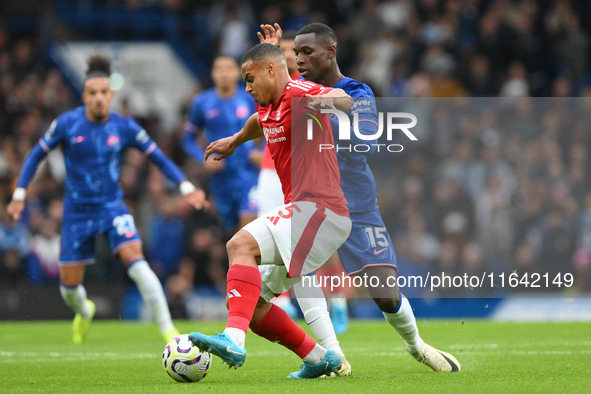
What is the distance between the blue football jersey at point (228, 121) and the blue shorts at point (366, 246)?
5105 millimetres

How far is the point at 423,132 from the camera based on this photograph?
13.2 m

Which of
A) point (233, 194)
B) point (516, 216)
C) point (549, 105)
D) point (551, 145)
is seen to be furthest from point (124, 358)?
point (549, 105)

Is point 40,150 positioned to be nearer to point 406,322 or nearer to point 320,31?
point 320,31

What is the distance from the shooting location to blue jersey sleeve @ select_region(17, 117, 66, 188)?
9.23 m

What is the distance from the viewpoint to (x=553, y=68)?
1714 centimetres

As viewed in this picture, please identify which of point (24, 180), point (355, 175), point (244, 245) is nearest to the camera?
point (244, 245)

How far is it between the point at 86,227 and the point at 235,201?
2.59 metres

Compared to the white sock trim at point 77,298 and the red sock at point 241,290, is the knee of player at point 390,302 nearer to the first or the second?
the red sock at point 241,290

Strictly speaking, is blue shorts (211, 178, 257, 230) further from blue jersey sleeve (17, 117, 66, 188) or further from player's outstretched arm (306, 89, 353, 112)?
player's outstretched arm (306, 89, 353, 112)

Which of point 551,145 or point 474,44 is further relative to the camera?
point 474,44

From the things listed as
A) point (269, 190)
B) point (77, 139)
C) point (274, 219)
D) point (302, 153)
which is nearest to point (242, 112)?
point (269, 190)

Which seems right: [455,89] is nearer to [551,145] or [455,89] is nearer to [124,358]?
[551,145]

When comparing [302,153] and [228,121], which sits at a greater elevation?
[302,153]

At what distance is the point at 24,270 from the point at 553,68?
384 inches
